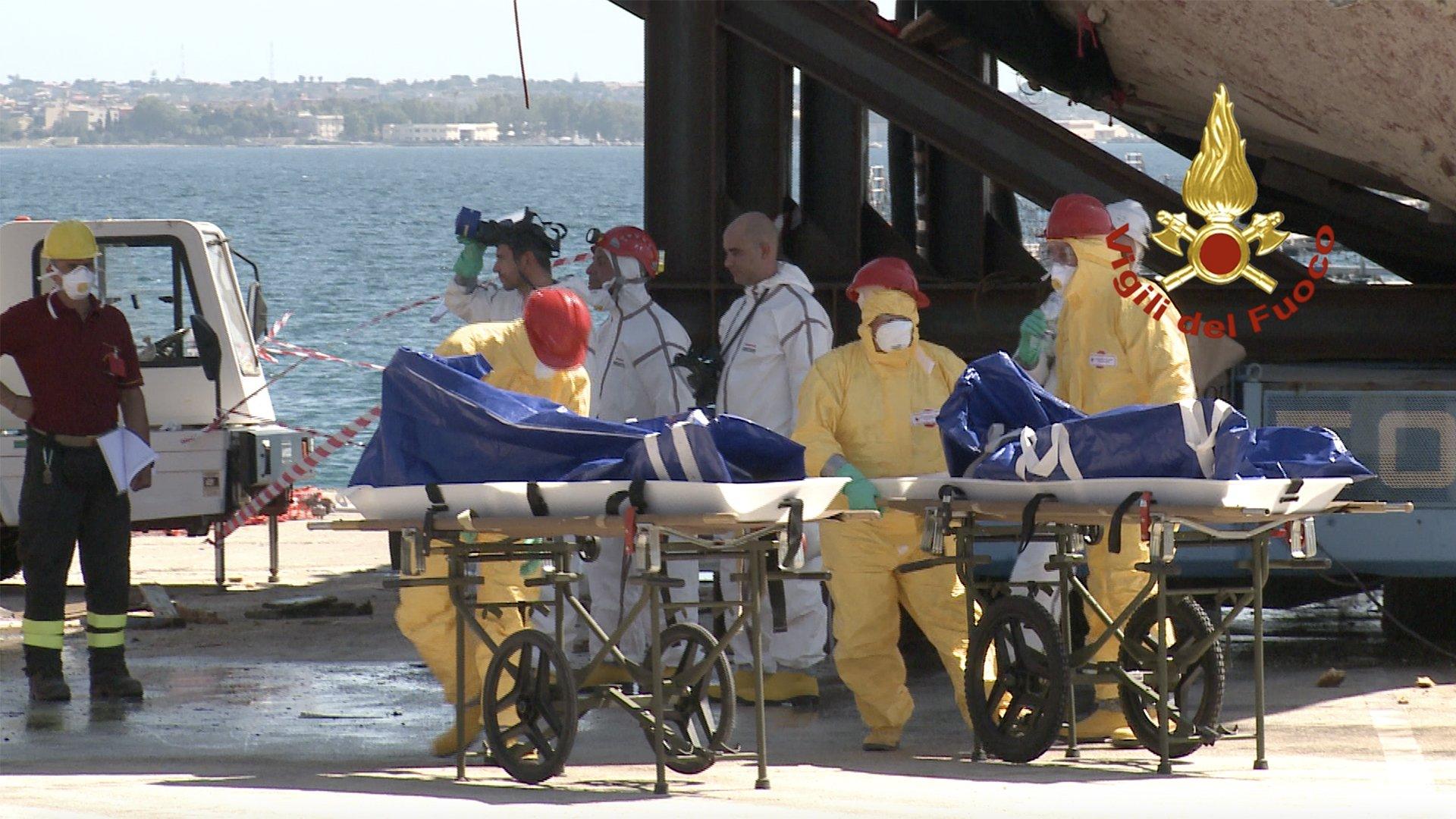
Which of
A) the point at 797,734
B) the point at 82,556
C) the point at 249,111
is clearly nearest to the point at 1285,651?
the point at 797,734

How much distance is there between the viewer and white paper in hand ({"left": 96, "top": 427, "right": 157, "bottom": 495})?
939cm

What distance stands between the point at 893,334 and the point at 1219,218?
8.49 ft

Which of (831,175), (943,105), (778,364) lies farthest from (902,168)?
(778,364)

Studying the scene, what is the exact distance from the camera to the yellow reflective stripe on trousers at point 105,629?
955cm

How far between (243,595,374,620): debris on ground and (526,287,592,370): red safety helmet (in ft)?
15.1

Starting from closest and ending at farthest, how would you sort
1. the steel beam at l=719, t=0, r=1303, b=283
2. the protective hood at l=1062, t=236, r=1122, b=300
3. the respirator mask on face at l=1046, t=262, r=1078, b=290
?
the protective hood at l=1062, t=236, r=1122, b=300, the respirator mask on face at l=1046, t=262, r=1078, b=290, the steel beam at l=719, t=0, r=1303, b=283

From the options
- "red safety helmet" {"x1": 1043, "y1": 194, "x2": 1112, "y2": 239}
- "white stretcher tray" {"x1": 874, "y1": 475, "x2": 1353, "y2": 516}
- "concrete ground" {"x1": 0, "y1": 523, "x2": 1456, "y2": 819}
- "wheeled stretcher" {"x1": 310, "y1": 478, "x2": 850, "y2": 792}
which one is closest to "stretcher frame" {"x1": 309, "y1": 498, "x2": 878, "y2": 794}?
"wheeled stretcher" {"x1": 310, "y1": 478, "x2": 850, "y2": 792}

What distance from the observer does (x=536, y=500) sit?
711 cm

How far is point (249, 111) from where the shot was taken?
192 meters

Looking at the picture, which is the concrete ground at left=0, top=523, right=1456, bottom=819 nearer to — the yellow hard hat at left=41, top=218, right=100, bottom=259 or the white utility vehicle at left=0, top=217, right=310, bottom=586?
the white utility vehicle at left=0, top=217, right=310, bottom=586

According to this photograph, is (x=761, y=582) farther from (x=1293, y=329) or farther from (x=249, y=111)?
(x=249, y=111)

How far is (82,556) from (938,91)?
15.7 feet

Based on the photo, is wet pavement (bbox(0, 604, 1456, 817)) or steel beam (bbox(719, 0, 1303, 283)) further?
steel beam (bbox(719, 0, 1303, 283))

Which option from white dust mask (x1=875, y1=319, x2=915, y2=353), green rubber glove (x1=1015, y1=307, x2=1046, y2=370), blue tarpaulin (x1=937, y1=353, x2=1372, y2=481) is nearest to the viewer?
blue tarpaulin (x1=937, y1=353, x2=1372, y2=481)
